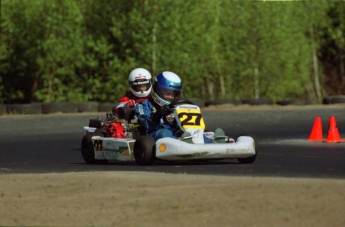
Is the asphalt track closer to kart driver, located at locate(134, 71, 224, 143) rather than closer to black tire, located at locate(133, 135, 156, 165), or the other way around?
black tire, located at locate(133, 135, 156, 165)

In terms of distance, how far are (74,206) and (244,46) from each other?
36.7 metres

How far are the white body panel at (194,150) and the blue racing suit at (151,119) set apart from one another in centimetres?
71

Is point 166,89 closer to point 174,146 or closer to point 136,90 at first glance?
point 174,146

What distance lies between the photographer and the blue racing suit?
662 inches

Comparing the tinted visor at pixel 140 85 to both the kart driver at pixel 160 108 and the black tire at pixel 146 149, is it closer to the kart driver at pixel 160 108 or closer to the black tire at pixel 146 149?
the kart driver at pixel 160 108

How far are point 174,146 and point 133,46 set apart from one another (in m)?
26.7

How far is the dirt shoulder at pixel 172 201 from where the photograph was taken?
1044 centimetres

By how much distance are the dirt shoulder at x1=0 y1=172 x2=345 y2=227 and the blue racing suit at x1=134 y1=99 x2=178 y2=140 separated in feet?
10.1

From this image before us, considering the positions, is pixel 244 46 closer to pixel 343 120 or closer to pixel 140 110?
pixel 343 120

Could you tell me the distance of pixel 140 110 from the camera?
57.1 ft

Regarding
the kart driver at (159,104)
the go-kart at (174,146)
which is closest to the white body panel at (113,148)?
the go-kart at (174,146)

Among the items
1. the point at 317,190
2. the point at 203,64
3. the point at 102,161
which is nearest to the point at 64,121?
the point at 102,161

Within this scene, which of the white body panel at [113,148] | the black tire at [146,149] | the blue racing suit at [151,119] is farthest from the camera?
the blue racing suit at [151,119]

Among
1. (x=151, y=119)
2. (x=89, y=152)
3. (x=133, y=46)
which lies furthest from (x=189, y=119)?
(x=133, y=46)
